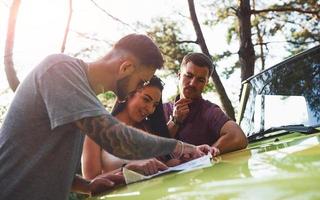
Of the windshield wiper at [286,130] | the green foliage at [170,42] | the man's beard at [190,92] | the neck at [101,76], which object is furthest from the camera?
the green foliage at [170,42]

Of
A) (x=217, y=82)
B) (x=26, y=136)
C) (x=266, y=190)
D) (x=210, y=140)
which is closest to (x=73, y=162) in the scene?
(x=26, y=136)

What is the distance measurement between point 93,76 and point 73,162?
1.20 feet

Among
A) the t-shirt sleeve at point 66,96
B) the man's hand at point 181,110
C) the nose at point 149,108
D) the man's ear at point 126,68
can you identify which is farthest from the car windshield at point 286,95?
the t-shirt sleeve at point 66,96

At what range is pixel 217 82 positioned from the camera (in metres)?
8.41

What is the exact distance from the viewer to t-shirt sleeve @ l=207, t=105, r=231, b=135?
310 cm

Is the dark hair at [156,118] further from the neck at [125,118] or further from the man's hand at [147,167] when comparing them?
the man's hand at [147,167]

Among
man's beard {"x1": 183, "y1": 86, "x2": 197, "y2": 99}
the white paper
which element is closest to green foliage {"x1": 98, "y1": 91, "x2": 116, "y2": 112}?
the white paper

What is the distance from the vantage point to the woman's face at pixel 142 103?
2.84 metres

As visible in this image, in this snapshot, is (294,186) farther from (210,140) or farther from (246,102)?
(246,102)

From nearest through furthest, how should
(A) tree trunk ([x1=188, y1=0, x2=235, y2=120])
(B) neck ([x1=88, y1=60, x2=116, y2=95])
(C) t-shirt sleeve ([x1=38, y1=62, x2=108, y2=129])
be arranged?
(C) t-shirt sleeve ([x1=38, y1=62, x2=108, y2=129])
(B) neck ([x1=88, y1=60, x2=116, y2=95])
(A) tree trunk ([x1=188, y1=0, x2=235, y2=120])

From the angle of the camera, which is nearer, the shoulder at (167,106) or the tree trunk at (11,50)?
the shoulder at (167,106)

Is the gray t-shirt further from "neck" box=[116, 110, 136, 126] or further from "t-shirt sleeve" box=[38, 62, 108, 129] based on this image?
"neck" box=[116, 110, 136, 126]

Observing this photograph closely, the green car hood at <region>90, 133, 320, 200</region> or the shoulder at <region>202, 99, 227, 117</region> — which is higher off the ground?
the shoulder at <region>202, 99, 227, 117</region>

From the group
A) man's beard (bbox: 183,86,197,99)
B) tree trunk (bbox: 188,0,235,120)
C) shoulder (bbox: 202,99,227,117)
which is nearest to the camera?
shoulder (bbox: 202,99,227,117)
